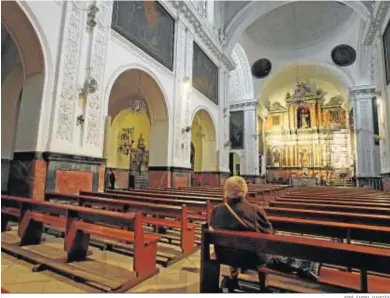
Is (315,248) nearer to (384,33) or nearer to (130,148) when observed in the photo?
(384,33)

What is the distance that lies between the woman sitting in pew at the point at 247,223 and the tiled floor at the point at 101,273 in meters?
0.54

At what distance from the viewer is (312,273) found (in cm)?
171

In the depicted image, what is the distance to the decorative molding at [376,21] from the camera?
313 inches

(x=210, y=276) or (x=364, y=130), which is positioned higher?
(x=364, y=130)

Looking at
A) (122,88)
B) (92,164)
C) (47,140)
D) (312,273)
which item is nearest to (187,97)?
(122,88)

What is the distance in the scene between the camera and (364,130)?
1450 cm

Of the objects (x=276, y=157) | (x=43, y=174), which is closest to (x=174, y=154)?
(x=43, y=174)

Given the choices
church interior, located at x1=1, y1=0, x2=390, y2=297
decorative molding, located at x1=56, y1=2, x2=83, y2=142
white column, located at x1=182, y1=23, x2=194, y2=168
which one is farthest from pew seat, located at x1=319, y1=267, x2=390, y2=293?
white column, located at x1=182, y1=23, x2=194, y2=168

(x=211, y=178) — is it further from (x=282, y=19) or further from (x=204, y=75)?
(x=282, y=19)

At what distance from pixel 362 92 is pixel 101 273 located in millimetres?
Answer: 16809

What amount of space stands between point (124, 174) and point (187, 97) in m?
5.08

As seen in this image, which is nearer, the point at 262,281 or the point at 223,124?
the point at 262,281

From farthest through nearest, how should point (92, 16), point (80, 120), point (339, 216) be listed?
point (92, 16) < point (80, 120) < point (339, 216)

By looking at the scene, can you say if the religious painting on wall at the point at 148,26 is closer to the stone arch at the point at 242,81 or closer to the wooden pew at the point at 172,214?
the wooden pew at the point at 172,214
